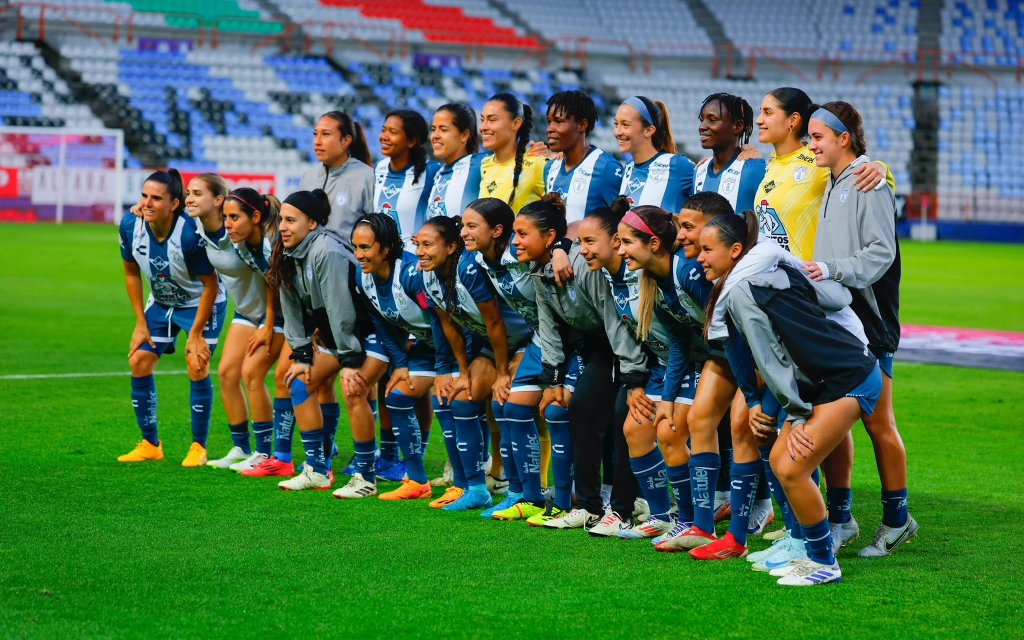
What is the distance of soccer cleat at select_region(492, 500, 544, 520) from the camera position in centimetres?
647

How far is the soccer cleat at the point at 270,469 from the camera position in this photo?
7.51 metres

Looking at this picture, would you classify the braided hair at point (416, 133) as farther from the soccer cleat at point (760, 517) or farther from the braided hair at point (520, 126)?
the soccer cleat at point (760, 517)

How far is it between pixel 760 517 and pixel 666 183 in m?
1.75

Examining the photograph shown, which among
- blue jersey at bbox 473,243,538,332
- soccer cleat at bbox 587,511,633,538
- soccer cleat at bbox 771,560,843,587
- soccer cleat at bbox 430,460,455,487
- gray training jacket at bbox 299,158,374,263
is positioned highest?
gray training jacket at bbox 299,158,374,263

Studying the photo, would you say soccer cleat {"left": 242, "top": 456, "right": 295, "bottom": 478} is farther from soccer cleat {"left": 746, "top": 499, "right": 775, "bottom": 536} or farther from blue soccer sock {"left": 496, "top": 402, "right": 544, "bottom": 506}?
soccer cleat {"left": 746, "top": 499, "right": 775, "bottom": 536}

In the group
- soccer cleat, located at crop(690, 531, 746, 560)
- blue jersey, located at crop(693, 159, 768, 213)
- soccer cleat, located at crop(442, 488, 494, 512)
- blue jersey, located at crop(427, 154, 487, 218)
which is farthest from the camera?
blue jersey, located at crop(427, 154, 487, 218)

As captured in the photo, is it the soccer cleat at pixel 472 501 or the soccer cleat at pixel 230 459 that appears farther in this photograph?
the soccer cleat at pixel 230 459

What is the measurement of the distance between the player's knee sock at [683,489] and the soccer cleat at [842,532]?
2.14 ft

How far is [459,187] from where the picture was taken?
7430 mm

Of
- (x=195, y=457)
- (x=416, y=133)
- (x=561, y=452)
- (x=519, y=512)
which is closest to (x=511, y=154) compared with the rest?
(x=416, y=133)

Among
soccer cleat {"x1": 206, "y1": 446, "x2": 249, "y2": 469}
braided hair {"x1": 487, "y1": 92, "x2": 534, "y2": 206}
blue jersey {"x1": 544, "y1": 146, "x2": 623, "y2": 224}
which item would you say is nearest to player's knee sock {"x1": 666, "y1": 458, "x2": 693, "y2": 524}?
blue jersey {"x1": 544, "y1": 146, "x2": 623, "y2": 224}

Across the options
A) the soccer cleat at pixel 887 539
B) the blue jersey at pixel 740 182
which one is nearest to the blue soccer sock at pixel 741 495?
the soccer cleat at pixel 887 539

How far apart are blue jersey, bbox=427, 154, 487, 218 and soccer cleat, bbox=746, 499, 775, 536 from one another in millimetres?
2357

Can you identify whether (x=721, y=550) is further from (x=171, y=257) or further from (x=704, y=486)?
(x=171, y=257)
